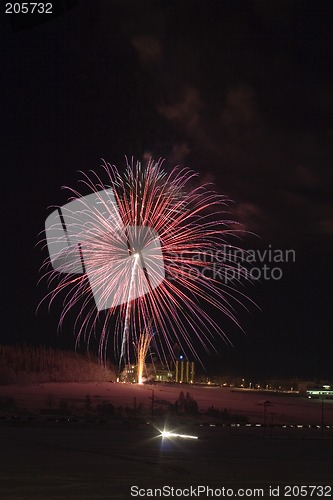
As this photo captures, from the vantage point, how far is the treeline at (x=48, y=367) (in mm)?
68188

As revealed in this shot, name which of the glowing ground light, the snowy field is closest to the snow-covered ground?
the snowy field

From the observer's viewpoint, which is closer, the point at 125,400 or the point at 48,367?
the point at 125,400

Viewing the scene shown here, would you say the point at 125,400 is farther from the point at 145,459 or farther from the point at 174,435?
the point at 145,459

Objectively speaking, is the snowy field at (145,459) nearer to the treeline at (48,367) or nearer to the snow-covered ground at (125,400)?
the snow-covered ground at (125,400)

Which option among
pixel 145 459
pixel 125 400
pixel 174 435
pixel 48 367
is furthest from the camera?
pixel 48 367

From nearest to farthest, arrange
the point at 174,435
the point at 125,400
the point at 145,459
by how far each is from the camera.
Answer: the point at 145,459 → the point at 174,435 → the point at 125,400

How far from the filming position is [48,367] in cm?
7625

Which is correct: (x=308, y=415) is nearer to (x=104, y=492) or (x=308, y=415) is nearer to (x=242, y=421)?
(x=242, y=421)

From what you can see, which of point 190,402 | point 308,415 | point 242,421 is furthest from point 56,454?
point 308,415

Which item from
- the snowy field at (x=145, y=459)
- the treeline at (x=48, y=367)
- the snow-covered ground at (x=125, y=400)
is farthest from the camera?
the treeline at (x=48, y=367)

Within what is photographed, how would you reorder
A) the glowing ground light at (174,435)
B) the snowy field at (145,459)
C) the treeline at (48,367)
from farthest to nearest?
the treeline at (48,367) < the glowing ground light at (174,435) < the snowy field at (145,459)

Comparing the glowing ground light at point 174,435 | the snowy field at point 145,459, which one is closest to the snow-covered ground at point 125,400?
the snowy field at point 145,459

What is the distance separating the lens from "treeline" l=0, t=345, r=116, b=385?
6819 centimetres

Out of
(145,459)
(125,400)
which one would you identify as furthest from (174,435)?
(125,400)
